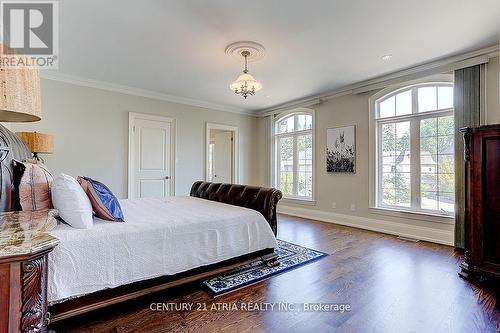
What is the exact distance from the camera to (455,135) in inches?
135

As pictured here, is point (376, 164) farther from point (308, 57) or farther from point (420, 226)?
point (308, 57)

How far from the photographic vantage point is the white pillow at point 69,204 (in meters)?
1.67

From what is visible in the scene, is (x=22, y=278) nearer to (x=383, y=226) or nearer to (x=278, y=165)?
(x=383, y=226)

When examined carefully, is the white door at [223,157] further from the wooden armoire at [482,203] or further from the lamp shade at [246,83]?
the wooden armoire at [482,203]

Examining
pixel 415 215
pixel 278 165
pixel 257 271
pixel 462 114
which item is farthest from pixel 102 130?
pixel 462 114

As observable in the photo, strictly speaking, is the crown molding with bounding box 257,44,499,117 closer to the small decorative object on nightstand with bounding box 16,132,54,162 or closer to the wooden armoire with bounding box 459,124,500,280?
the wooden armoire with bounding box 459,124,500,280

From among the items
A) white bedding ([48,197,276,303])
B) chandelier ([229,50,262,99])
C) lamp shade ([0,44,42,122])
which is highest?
chandelier ([229,50,262,99])

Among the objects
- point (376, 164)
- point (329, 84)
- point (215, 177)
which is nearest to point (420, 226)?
point (376, 164)

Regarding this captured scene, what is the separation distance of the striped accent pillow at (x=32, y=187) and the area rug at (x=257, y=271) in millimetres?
1431

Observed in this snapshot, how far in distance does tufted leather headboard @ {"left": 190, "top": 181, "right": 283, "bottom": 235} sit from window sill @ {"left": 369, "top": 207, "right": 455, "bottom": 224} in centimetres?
247

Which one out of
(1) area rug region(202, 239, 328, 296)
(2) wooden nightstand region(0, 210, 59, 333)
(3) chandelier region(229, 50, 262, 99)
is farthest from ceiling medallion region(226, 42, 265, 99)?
(2) wooden nightstand region(0, 210, 59, 333)

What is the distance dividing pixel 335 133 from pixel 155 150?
12.0 ft

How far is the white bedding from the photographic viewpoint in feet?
5.00

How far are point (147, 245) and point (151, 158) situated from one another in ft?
11.4
